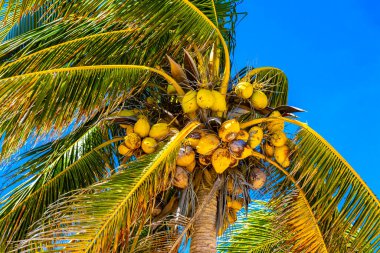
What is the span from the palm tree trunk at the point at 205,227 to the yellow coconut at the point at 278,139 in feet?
2.58

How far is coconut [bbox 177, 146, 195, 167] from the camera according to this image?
5672mm

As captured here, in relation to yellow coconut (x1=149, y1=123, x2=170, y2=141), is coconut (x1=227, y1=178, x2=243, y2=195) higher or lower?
lower

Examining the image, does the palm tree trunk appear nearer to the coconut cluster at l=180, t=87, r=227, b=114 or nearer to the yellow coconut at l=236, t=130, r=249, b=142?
the yellow coconut at l=236, t=130, r=249, b=142

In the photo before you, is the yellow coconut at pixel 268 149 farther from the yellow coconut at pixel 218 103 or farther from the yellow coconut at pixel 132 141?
the yellow coconut at pixel 132 141

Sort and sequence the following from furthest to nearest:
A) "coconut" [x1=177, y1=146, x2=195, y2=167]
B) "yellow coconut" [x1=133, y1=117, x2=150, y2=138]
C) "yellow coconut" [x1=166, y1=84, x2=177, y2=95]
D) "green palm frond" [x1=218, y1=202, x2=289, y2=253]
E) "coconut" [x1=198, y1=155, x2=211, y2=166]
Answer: "green palm frond" [x1=218, y1=202, x2=289, y2=253]
"yellow coconut" [x1=166, y1=84, x2=177, y2=95]
"yellow coconut" [x1=133, y1=117, x2=150, y2=138]
"coconut" [x1=198, y1=155, x2=211, y2=166]
"coconut" [x1=177, y1=146, x2=195, y2=167]

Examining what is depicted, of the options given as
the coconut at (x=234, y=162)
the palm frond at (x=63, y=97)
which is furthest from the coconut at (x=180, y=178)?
the palm frond at (x=63, y=97)

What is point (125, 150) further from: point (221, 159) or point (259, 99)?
point (259, 99)

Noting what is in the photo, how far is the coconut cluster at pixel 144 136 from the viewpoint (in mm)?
5832

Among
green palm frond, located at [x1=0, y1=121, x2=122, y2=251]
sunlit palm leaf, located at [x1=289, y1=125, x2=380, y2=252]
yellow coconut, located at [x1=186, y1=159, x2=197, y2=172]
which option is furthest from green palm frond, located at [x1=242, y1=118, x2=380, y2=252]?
green palm frond, located at [x1=0, y1=121, x2=122, y2=251]

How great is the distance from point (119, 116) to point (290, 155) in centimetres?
175

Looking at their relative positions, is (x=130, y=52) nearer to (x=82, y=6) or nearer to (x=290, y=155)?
(x=82, y=6)

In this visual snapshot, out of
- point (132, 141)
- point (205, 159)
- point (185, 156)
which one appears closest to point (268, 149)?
point (205, 159)

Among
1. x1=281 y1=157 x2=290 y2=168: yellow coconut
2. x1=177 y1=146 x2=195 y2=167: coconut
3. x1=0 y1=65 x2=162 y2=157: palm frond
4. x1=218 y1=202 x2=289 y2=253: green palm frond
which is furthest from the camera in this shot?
x1=218 y1=202 x2=289 y2=253: green palm frond

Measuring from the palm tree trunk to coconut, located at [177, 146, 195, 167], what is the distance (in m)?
0.42
